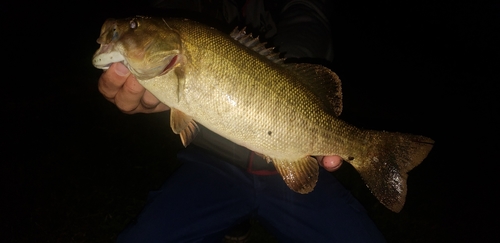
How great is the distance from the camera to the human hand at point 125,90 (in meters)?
2.06

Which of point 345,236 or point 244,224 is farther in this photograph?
point 244,224

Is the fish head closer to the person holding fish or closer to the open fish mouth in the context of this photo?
the open fish mouth

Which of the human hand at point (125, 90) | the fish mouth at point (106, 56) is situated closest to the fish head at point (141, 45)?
the fish mouth at point (106, 56)

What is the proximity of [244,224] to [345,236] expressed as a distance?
3.82 feet

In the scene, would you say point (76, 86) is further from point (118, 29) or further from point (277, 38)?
point (118, 29)

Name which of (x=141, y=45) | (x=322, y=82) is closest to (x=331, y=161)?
(x=322, y=82)

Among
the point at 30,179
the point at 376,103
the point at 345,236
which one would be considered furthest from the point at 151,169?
the point at 376,103

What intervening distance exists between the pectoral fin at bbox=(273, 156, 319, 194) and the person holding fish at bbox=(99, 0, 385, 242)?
255 mm

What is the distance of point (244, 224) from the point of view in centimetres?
342

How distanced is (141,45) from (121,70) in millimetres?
283

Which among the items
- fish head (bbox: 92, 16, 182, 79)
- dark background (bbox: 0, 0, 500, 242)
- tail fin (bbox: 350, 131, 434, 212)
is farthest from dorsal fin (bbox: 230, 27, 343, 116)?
dark background (bbox: 0, 0, 500, 242)

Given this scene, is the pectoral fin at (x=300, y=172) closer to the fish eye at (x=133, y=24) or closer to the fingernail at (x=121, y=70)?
the fingernail at (x=121, y=70)

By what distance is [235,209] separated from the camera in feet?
9.16

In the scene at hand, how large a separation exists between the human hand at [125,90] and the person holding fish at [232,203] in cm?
1
